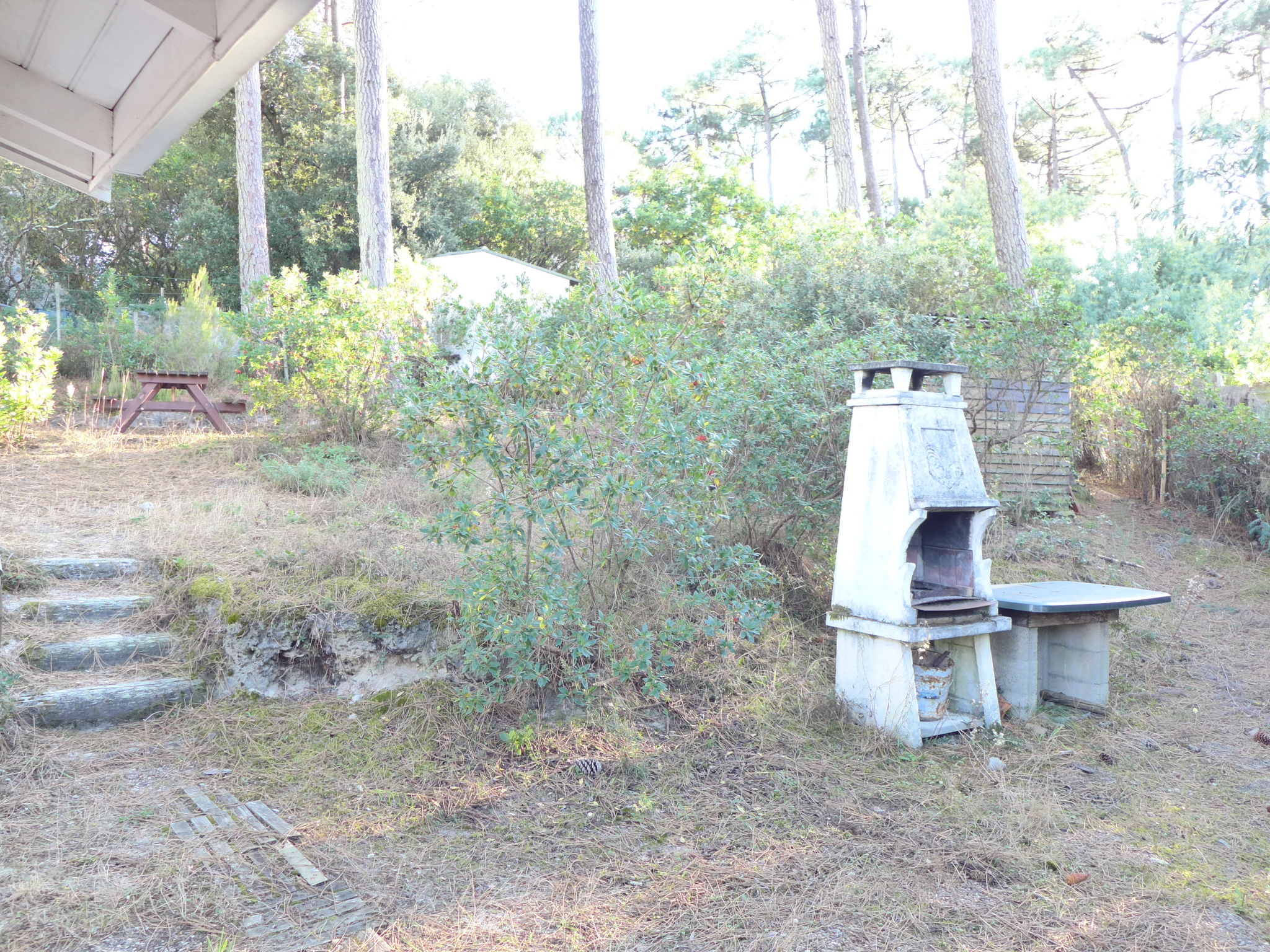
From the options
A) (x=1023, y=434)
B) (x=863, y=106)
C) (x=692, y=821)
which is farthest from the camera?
(x=863, y=106)

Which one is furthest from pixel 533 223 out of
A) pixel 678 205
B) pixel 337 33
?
pixel 337 33

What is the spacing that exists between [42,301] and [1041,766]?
59.7ft

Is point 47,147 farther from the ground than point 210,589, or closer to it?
farther from the ground

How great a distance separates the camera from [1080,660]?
4.63 meters

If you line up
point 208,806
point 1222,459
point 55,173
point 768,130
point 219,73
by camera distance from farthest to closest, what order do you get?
1. point 768,130
2. point 1222,459
3. point 55,173
4. point 208,806
5. point 219,73

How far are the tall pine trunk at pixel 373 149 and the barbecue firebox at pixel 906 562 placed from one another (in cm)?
789

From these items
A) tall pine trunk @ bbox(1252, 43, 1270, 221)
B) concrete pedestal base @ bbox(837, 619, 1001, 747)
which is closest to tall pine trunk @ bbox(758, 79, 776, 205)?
tall pine trunk @ bbox(1252, 43, 1270, 221)

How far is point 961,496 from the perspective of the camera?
4109 mm

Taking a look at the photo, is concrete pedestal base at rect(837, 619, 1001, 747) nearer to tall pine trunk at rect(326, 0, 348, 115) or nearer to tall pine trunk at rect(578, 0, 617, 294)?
tall pine trunk at rect(578, 0, 617, 294)

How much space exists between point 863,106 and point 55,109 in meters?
17.6

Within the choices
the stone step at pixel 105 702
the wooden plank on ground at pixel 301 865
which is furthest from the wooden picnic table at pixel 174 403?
the wooden plank on ground at pixel 301 865

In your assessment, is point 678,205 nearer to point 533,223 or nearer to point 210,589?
point 533,223

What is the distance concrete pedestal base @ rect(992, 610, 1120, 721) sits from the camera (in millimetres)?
4445

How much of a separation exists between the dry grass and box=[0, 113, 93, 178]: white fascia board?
2.02 m
